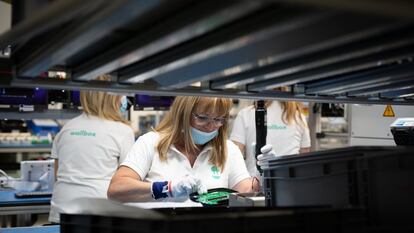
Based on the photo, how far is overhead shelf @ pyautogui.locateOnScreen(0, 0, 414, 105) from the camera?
0.72 m

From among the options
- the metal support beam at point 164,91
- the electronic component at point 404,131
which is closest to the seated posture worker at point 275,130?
the electronic component at point 404,131

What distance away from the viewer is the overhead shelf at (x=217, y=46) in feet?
2.35

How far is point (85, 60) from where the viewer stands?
1.08 m

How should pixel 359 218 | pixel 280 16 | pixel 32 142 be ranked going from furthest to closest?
pixel 32 142, pixel 359 218, pixel 280 16

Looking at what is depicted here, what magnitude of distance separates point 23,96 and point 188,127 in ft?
5.59

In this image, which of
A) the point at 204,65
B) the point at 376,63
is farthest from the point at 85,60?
the point at 376,63

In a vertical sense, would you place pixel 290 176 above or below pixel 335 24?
below

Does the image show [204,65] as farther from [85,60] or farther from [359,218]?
[359,218]

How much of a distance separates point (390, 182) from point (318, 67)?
32 centimetres

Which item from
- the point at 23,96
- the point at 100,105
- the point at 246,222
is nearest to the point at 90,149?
the point at 100,105

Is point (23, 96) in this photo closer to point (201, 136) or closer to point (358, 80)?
point (201, 136)

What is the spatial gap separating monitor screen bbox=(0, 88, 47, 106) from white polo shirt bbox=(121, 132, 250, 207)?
1385 millimetres

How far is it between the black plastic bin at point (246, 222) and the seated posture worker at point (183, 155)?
3.62ft

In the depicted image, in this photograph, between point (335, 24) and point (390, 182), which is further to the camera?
point (390, 182)
